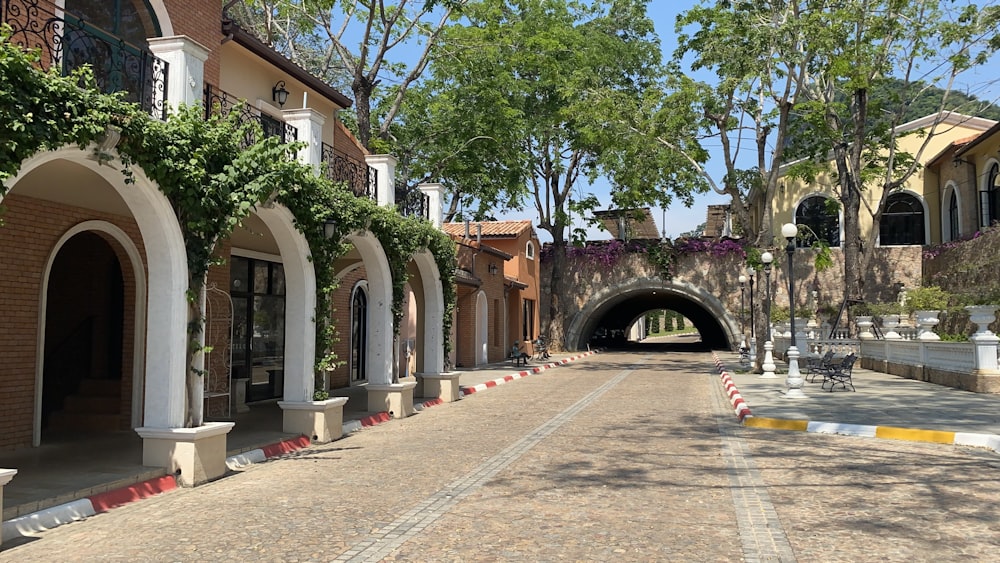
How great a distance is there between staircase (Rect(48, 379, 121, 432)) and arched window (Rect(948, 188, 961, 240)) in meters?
32.4

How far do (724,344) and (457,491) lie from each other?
Result: 156 ft

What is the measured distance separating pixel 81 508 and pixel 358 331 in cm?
1365

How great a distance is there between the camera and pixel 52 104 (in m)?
6.11

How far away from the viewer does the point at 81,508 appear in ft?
21.1

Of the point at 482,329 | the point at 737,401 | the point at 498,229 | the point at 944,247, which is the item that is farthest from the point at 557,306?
the point at 737,401

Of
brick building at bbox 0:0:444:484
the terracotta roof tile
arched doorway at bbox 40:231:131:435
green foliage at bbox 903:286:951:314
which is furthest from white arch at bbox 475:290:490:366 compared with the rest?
arched doorway at bbox 40:231:131:435

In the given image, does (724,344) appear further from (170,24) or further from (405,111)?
(170,24)

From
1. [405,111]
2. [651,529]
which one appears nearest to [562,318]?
[405,111]

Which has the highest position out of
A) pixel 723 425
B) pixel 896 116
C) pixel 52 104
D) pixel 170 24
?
pixel 896 116

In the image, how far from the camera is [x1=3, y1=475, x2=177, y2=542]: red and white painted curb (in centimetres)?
583

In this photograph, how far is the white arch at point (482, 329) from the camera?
90.4 ft

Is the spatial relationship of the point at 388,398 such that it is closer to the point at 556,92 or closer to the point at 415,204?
the point at 415,204

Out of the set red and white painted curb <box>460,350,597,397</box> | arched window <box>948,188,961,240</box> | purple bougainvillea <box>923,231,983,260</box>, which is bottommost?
red and white painted curb <box>460,350,597,397</box>

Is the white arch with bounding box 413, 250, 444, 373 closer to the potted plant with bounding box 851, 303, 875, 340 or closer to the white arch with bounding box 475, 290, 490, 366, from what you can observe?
the white arch with bounding box 475, 290, 490, 366
